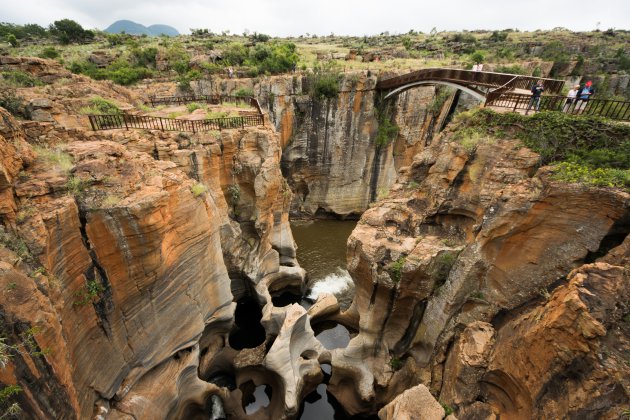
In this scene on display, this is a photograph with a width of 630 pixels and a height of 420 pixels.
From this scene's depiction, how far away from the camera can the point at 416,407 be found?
17.8 feet

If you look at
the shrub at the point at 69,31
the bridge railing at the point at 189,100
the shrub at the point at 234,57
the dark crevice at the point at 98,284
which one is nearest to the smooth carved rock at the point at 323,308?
the dark crevice at the point at 98,284

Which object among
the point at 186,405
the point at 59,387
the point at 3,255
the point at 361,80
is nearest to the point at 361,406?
the point at 186,405

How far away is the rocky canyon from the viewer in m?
4.95

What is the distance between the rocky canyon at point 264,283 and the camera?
495 centimetres

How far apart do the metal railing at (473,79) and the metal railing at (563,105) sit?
835mm

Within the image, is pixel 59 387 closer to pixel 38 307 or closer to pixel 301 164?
pixel 38 307

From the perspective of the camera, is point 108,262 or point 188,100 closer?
point 108,262

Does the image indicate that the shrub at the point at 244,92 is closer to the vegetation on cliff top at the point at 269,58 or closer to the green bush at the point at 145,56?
the vegetation on cliff top at the point at 269,58

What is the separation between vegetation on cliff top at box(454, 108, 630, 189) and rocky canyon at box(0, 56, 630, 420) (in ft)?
0.61

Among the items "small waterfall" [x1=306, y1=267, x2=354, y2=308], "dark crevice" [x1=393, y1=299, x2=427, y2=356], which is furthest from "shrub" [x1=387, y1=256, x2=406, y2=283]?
"small waterfall" [x1=306, y1=267, x2=354, y2=308]

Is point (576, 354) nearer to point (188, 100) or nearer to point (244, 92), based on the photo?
point (188, 100)

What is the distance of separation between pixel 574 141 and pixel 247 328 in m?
13.9

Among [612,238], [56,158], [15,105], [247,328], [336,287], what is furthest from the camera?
[336,287]

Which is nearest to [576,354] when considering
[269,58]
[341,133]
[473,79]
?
[473,79]
